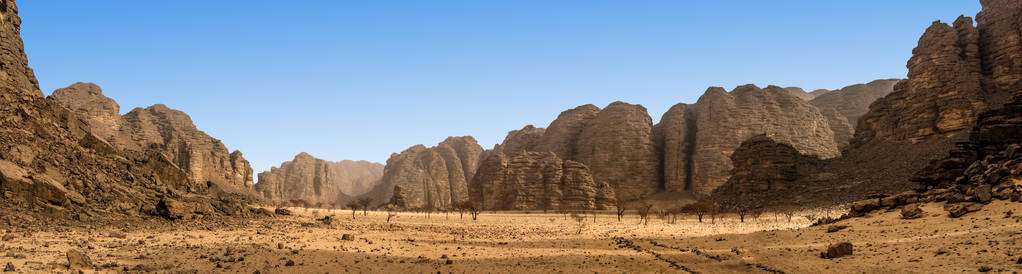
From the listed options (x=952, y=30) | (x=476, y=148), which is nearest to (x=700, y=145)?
(x=952, y=30)

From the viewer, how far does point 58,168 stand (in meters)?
20.8

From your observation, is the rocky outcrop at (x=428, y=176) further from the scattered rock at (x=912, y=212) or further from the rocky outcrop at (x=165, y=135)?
the scattered rock at (x=912, y=212)

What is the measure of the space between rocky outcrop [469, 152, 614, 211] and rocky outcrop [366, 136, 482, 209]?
30788 mm

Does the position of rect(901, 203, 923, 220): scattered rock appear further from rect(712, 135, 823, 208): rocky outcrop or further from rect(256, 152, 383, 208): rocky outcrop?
rect(256, 152, 383, 208): rocky outcrop

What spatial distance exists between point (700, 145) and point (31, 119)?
74.4 m

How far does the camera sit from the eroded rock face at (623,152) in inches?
3199

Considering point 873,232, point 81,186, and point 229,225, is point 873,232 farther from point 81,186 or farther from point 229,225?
point 81,186

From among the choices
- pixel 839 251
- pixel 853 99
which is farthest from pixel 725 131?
pixel 839 251

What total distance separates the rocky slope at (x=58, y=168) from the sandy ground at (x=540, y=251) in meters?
1.92

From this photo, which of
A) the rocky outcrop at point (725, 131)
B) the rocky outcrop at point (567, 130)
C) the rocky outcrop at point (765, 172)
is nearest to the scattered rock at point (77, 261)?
the rocky outcrop at point (765, 172)

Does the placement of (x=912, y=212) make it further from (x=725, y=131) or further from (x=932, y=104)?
(x=725, y=131)

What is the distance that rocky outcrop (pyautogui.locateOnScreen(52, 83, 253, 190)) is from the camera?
6234 centimetres

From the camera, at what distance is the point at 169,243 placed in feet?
54.0

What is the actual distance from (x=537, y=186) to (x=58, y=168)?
47.7 m
